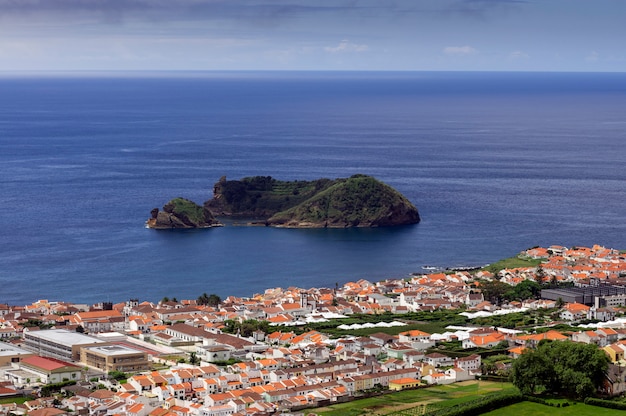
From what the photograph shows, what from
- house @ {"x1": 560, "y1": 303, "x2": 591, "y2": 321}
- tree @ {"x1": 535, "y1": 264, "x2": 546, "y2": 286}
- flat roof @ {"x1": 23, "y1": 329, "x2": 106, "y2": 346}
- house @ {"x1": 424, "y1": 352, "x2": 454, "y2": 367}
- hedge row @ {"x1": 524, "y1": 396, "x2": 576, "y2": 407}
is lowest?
hedge row @ {"x1": 524, "y1": 396, "x2": 576, "y2": 407}

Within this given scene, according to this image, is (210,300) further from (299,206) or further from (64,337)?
(299,206)

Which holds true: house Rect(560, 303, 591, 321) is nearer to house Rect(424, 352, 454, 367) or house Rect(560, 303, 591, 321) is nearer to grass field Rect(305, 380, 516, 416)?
house Rect(424, 352, 454, 367)

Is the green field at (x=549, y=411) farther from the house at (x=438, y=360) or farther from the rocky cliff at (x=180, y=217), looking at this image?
the rocky cliff at (x=180, y=217)

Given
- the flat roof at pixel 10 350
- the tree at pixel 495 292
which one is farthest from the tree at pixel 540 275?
the flat roof at pixel 10 350

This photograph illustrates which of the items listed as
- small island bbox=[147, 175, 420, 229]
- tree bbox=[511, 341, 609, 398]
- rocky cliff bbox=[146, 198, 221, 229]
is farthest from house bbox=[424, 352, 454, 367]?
rocky cliff bbox=[146, 198, 221, 229]

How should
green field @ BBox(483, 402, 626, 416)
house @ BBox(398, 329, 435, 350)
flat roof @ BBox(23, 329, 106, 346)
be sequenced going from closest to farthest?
green field @ BBox(483, 402, 626, 416) < flat roof @ BBox(23, 329, 106, 346) < house @ BBox(398, 329, 435, 350)

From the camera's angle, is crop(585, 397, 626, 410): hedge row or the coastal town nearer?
crop(585, 397, 626, 410): hedge row
